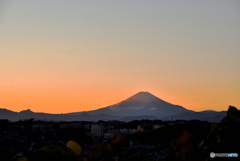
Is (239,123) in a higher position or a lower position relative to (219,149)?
higher

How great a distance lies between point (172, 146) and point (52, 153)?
0.86 meters

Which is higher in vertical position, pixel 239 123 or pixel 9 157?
pixel 239 123

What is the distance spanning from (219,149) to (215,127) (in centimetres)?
17

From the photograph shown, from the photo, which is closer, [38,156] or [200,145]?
[38,156]

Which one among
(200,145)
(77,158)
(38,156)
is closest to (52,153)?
(38,156)

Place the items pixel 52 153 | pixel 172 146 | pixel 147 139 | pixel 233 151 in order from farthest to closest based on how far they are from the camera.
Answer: pixel 147 139 → pixel 233 151 → pixel 172 146 → pixel 52 153

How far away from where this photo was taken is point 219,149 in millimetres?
2754

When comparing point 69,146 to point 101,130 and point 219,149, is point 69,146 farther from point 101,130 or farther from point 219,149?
point 101,130

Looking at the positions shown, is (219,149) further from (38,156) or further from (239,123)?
(38,156)

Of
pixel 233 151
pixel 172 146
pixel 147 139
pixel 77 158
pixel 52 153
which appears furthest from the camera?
pixel 147 139

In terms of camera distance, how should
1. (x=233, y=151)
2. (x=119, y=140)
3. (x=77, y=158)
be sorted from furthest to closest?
(x=233, y=151), (x=119, y=140), (x=77, y=158)

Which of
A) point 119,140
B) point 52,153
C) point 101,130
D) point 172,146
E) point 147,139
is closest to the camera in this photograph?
point 52,153

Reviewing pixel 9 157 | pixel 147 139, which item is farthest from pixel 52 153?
pixel 147 139

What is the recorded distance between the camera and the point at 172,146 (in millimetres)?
2318
